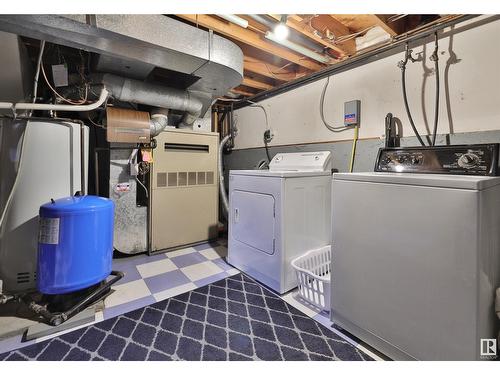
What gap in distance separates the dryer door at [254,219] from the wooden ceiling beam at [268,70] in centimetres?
154

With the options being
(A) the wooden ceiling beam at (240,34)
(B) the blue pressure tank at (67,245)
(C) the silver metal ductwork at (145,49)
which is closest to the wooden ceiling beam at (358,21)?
(A) the wooden ceiling beam at (240,34)

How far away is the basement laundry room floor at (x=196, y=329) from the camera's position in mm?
1318

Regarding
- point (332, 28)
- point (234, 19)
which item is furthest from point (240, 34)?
point (332, 28)

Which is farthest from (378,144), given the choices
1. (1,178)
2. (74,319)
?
(1,178)

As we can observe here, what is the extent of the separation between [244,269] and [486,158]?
6.62 ft

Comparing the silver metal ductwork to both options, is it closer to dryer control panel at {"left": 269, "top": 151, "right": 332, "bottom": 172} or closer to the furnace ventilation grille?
the furnace ventilation grille

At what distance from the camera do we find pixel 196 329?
5.01 ft

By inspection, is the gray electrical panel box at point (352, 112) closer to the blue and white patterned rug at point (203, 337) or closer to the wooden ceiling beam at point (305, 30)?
the wooden ceiling beam at point (305, 30)

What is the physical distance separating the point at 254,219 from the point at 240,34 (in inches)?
66.9

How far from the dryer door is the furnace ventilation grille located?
85 cm

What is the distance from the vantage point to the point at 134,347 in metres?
1.36

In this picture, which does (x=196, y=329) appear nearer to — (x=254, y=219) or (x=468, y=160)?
(x=254, y=219)

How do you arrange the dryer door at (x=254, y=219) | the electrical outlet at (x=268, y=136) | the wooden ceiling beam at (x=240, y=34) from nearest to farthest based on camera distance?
the wooden ceiling beam at (x=240, y=34), the dryer door at (x=254, y=219), the electrical outlet at (x=268, y=136)
